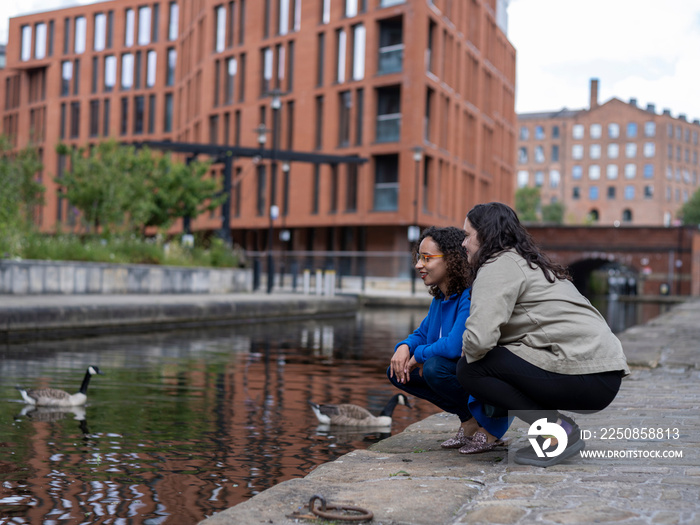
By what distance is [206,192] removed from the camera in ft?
108

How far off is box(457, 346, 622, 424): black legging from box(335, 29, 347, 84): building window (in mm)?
39084

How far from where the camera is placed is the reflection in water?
4.29 metres

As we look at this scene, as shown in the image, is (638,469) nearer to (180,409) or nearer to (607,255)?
(180,409)

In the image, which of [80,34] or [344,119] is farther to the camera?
[80,34]

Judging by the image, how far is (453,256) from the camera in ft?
14.7

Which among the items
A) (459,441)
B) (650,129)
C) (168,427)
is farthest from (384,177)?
(650,129)

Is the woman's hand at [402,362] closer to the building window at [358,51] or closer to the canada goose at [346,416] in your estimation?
the canada goose at [346,416]

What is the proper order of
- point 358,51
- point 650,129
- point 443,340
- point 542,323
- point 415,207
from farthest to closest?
point 650,129 → point 358,51 → point 415,207 → point 443,340 → point 542,323

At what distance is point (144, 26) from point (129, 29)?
3.89 ft

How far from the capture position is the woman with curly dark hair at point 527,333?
3834 millimetres

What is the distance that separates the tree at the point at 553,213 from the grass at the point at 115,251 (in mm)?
77158

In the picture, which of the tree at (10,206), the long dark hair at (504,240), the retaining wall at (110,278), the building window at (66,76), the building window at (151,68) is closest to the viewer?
the long dark hair at (504,240)

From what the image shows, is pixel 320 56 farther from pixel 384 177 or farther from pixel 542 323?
pixel 542 323

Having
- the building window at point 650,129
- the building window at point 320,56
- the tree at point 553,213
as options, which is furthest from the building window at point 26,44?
the building window at point 650,129
